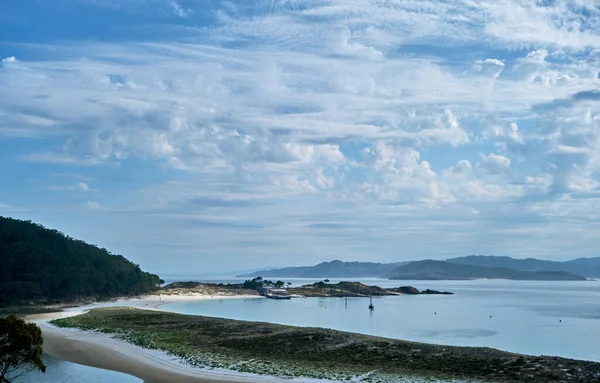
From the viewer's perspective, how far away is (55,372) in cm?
3844

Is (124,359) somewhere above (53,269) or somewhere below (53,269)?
below

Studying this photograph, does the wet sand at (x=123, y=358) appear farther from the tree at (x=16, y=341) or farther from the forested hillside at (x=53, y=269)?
the forested hillside at (x=53, y=269)

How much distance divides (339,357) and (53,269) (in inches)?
3731

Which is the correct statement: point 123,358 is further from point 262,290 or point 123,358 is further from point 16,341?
point 262,290

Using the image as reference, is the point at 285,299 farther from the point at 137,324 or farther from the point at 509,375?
the point at 509,375

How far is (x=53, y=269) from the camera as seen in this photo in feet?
391

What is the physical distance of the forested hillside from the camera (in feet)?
369

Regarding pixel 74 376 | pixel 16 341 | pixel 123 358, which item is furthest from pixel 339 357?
pixel 16 341

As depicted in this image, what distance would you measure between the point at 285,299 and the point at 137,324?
94.8 meters

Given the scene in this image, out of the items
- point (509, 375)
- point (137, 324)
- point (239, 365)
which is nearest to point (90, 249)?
point (137, 324)

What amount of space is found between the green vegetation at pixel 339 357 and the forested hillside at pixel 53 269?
2550 inches

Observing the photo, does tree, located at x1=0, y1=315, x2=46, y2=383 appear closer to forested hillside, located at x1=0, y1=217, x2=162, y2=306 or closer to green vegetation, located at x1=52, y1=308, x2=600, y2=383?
green vegetation, located at x1=52, y1=308, x2=600, y2=383

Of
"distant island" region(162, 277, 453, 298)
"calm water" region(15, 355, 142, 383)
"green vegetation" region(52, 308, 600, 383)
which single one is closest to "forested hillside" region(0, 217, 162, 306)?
"distant island" region(162, 277, 453, 298)

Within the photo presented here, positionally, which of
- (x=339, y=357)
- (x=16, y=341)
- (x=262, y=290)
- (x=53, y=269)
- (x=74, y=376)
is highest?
(x=53, y=269)
